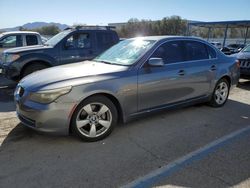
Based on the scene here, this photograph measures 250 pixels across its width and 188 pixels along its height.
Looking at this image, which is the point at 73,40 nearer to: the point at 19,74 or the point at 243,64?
the point at 19,74

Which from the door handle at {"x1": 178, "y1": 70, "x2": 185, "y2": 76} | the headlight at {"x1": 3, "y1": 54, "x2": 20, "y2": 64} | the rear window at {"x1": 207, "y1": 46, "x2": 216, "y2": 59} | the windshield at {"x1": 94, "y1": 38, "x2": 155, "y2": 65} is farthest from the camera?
the headlight at {"x1": 3, "y1": 54, "x2": 20, "y2": 64}

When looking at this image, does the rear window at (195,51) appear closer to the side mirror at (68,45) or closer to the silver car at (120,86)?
the silver car at (120,86)

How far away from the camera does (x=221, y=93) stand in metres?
6.05

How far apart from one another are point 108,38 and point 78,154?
5.95 meters

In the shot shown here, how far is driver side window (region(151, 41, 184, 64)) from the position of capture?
471cm

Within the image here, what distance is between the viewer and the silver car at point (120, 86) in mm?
3654

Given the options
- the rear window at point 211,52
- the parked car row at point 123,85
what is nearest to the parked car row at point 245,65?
the parked car row at point 123,85

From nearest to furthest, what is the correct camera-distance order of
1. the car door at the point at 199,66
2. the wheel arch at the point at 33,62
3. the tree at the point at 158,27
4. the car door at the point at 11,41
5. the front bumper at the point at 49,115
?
the front bumper at the point at 49,115
the car door at the point at 199,66
the wheel arch at the point at 33,62
the car door at the point at 11,41
the tree at the point at 158,27

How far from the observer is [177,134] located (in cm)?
436

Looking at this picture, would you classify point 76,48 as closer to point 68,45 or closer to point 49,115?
point 68,45

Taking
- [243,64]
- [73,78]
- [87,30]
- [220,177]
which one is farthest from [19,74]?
[243,64]

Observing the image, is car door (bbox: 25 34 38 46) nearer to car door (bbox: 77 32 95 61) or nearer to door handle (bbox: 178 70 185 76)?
car door (bbox: 77 32 95 61)

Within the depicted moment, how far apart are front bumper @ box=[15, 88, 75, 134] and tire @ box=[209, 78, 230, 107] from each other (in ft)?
11.7

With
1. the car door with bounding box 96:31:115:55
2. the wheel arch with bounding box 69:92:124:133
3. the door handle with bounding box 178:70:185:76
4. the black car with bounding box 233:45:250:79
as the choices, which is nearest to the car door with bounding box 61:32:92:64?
the car door with bounding box 96:31:115:55
